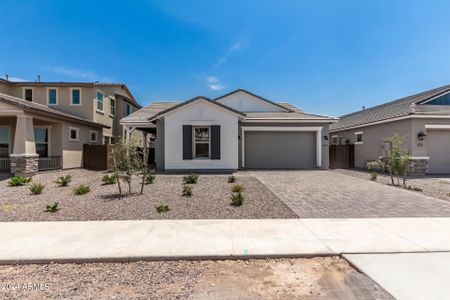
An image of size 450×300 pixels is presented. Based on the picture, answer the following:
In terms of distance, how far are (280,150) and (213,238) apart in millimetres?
12352

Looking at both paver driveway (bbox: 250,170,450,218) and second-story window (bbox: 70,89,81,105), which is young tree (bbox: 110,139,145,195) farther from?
second-story window (bbox: 70,89,81,105)

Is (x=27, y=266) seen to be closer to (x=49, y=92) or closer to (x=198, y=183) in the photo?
(x=198, y=183)

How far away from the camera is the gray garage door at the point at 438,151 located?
1388cm

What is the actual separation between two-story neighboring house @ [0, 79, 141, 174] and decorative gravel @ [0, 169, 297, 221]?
3.81m

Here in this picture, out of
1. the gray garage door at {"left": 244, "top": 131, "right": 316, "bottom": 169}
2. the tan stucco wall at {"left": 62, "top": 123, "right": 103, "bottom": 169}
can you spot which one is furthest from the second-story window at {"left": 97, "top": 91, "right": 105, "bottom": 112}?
the gray garage door at {"left": 244, "top": 131, "right": 316, "bottom": 169}

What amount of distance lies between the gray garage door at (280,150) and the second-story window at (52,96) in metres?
14.6

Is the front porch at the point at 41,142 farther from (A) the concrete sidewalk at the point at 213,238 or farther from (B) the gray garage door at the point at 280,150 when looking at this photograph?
(B) the gray garage door at the point at 280,150

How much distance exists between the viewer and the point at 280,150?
52.5 ft

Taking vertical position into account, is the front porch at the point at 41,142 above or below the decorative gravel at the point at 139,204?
above

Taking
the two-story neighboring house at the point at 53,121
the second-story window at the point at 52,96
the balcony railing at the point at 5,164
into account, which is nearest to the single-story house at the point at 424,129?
the two-story neighboring house at the point at 53,121

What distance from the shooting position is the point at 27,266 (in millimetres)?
3592

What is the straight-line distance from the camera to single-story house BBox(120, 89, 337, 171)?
43.9 feet

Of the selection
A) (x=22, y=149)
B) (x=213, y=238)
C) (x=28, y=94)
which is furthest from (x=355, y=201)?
(x=28, y=94)

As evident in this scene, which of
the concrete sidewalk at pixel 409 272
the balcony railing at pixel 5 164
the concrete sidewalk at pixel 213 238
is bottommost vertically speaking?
the concrete sidewalk at pixel 409 272
